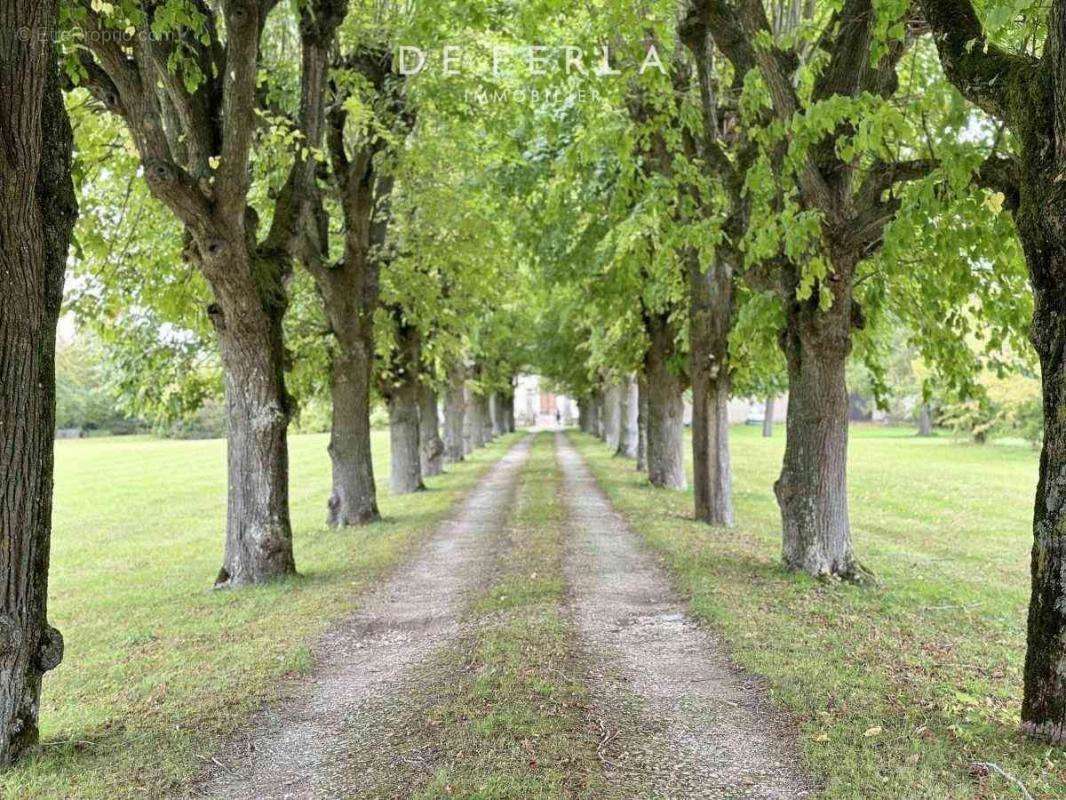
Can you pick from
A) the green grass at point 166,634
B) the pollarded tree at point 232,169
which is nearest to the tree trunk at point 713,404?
the green grass at point 166,634

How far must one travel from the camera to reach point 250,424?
9805 mm

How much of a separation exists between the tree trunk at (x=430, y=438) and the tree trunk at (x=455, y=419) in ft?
15.9

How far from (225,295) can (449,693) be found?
570 centimetres

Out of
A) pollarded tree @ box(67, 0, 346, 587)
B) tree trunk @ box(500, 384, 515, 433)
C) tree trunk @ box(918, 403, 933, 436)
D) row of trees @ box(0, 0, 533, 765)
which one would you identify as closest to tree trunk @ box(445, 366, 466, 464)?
row of trees @ box(0, 0, 533, 765)

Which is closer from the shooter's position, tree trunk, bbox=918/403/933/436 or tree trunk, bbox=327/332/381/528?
tree trunk, bbox=327/332/381/528

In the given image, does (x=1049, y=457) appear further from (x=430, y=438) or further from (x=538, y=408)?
(x=538, y=408)

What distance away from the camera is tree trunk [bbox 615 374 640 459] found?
31.2 m

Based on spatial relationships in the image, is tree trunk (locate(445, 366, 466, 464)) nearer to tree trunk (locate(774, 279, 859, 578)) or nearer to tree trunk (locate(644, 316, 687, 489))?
tree trunk (locate(644, 316, 687, 489))

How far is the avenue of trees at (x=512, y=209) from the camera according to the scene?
15.0ft

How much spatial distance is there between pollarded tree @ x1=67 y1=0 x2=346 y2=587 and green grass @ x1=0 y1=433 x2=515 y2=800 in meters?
1.34

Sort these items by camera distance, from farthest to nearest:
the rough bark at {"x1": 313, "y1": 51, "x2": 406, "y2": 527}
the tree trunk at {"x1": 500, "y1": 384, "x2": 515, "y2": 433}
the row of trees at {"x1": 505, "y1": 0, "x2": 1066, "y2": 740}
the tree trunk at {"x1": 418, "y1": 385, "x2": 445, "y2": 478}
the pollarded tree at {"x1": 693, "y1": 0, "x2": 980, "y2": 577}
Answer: the tree trunk at {"x1": 500, "y1": 384, "x2": 515, "y2": 433}
the tree trunk at {"x1": 418, "y1": 385, "x2": 445, "y2": 478}
the rough bark at {"x1": 313, "y1": 51, "x2": 406, "y2": 527}
the pollarded tree at {"x1": 693, "y1": 0, "x2": 980, "y2": 577}
the row of trees at {"x1": 505, "y1": 0, "x2": 1066, "y2": 740}
